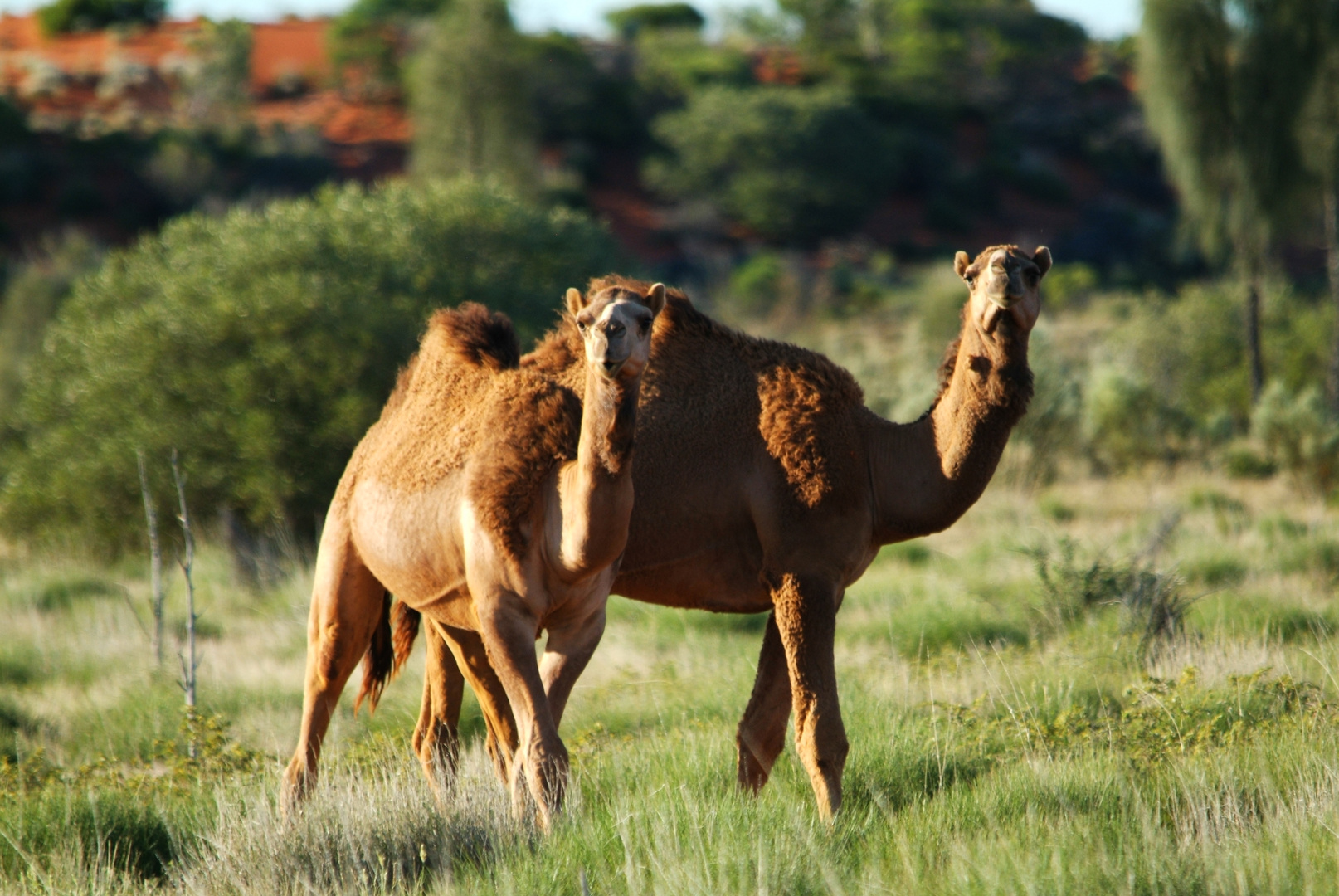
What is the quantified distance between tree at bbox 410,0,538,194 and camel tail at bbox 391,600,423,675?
31.2m

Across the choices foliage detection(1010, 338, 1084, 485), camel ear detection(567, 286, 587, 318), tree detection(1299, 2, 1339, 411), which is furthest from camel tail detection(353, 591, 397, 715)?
tree detection(1299, 2, 1339, 411)

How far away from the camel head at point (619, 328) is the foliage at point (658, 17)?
3366 inches

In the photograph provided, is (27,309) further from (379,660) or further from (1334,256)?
(379,660)

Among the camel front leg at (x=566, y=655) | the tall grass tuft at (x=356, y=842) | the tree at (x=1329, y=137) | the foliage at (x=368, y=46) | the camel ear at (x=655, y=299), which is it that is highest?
the foliage at (x=368, y=46)

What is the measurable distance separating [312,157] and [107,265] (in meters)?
34.5

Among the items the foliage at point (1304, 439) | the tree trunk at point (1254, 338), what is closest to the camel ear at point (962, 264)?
the foliage at point (1304, 439)

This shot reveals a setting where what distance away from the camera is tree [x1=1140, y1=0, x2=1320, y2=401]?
2356cm

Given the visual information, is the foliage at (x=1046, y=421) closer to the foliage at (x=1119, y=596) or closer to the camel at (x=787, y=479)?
the foliage at (x=1119, y=596)

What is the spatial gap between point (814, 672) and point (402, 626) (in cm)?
221

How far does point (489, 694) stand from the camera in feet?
19.4

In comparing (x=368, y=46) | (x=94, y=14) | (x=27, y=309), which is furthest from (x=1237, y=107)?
(x=94, y=14)

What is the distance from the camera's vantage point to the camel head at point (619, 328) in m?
4.22

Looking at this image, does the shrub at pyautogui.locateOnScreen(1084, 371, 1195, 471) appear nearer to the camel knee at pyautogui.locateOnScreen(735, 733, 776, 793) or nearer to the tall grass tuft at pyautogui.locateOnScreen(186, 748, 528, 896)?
the camel knee at pyautogui.locateOnScreen(735, 733, 776, 793)

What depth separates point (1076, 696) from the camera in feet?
24.0
